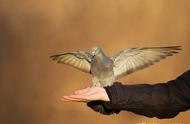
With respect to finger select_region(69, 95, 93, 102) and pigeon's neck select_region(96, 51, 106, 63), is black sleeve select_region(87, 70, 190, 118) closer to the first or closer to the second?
finger select_region(69, 95, 93, 102)

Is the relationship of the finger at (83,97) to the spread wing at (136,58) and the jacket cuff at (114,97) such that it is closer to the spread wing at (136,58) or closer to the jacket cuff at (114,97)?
the jacket cuff at (114,97)

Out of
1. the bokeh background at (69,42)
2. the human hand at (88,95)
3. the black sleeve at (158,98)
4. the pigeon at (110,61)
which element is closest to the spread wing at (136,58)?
the pigeon at (110,61)

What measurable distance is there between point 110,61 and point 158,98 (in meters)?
0.35

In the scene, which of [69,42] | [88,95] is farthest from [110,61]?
[69,42]

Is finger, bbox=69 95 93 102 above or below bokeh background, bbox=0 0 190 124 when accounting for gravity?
above

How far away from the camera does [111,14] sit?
9.04 ft

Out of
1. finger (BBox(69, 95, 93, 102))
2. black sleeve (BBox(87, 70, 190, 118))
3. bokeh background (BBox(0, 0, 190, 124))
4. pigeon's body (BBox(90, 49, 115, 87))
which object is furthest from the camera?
bokeh background (BBox(0, 0, 190, 124))

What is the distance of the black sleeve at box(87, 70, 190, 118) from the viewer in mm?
979

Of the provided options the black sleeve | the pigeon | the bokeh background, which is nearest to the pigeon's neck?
the pigeon

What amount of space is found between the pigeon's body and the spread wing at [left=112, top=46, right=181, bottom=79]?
0.06 m

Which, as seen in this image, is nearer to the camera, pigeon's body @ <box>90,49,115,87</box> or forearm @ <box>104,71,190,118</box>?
forearm @ <box>104,71,190,118</box>

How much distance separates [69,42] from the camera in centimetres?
279

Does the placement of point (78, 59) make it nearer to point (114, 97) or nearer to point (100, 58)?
point (100, 58)

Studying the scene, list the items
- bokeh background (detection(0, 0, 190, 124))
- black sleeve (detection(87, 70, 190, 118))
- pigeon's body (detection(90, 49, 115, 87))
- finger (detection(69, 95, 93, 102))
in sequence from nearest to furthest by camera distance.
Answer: finger (detection(69, 95, 93, 102)), black sleeve (detection(87, 70, 190, 118)), pigeon's body (detection(90, 49, 115, 87)), bokeh background (detection(0, 0, 190, 124))
